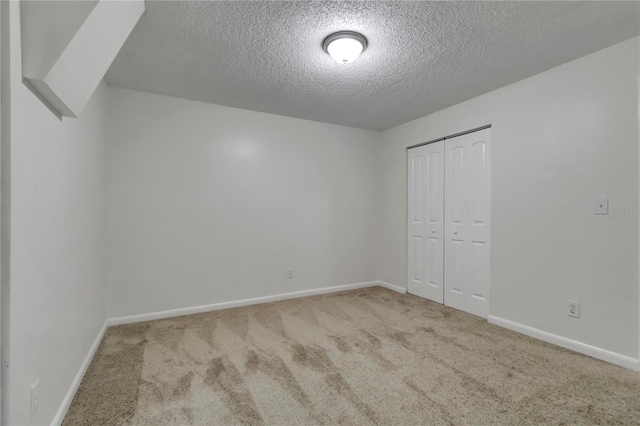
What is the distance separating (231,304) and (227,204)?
46.4 inches

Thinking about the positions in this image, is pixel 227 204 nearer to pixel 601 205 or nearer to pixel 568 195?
pixel 568 195

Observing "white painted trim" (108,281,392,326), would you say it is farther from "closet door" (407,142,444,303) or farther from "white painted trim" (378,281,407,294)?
"closet door" (407,142,444,303)

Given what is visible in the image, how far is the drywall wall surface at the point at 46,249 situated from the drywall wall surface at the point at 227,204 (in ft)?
2.36

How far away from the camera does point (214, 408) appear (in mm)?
1702

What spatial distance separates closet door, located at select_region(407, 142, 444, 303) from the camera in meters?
3.72

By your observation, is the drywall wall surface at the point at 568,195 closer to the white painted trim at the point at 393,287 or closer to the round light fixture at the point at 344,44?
the white painted trim at the point at 393,287

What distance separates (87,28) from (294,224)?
2.92 meters

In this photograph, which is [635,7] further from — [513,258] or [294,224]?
[294,224]

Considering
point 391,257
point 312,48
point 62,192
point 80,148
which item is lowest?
point 391,257

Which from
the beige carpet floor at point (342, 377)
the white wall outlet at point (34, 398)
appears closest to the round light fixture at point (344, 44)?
the beige carpet floor at point (342, 377)

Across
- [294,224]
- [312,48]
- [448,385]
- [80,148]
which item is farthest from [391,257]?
[80,148]

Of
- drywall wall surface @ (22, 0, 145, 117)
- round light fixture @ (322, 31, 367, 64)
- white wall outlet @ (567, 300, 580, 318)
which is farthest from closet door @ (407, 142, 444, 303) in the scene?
drywall wall surface @ (22, 0, 145, 117)

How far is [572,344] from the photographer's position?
243 centimetres

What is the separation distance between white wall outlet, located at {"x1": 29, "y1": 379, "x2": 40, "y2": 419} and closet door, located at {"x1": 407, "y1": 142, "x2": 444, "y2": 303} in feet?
11.9
